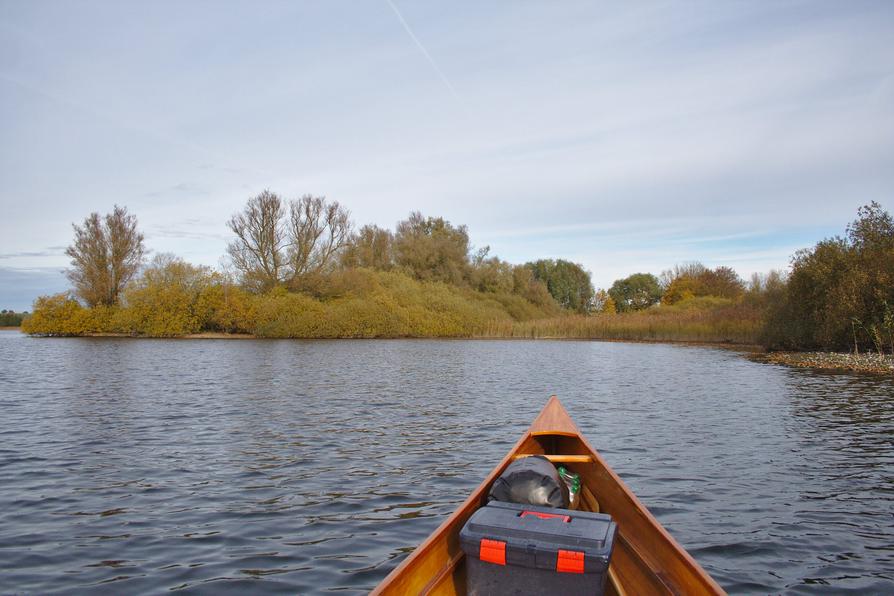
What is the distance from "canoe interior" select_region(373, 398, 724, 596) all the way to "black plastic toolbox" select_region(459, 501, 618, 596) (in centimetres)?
22

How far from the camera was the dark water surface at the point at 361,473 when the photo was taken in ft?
17.0

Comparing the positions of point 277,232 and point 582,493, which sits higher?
point 277,232

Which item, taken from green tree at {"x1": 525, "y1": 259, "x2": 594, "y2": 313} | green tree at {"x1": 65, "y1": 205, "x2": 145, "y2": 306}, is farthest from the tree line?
green tree at {"x1": 525, "y1": 259, "x2": 594, "y2": 313}

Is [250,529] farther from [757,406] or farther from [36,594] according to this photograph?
[757,406]

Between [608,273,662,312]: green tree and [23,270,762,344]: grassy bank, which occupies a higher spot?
[608,273,662,312]: green tree

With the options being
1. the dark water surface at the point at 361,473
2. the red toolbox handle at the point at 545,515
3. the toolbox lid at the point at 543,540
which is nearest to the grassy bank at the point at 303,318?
the dark water surface at the point at 361,473

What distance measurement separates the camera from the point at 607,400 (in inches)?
578

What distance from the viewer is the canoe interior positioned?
3.33 meters

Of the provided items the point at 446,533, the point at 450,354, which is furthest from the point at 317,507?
the point at 450,354

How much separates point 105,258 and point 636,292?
211 feet

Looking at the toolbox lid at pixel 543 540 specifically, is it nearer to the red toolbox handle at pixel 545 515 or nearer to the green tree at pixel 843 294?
the red toolbox handle at pixel 545 515

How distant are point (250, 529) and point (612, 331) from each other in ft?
132

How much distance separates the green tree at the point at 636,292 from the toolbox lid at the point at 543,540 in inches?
3260

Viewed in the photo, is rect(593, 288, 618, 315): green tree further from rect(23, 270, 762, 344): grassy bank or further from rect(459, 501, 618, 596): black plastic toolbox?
rect(459, 501, 618, 596): black plastic toolbox
